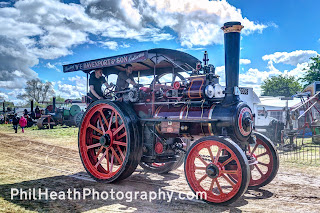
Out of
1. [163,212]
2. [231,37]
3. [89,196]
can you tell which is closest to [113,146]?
[89,196]

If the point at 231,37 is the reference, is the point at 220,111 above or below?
below

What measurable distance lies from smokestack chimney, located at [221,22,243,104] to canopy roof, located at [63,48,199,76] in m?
0.97

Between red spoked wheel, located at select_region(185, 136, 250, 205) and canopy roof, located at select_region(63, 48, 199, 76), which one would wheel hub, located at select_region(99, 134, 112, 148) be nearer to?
canopy roof, located at select_region(63, 48, 199, 76)

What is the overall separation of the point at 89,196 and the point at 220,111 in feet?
8.35

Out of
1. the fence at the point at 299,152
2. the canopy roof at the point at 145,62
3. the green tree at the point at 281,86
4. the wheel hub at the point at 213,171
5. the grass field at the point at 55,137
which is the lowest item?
the fence at the point at 299,152

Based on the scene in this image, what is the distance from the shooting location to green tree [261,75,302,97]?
49.0 metres

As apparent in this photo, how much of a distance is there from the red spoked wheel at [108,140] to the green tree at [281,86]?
47168 millimetres

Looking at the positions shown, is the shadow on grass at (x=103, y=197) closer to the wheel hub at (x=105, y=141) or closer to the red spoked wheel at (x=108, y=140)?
the red spoked wheel at (x=108, y=140)

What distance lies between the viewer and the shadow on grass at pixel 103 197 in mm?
4184

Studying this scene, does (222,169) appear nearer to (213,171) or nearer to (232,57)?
(213,171)

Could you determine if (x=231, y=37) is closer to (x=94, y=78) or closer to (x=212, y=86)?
(x=212, y=86)

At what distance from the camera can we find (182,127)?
17.0 ft

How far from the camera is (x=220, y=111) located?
4.85m

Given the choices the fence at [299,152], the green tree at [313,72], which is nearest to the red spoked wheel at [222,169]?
the fence at [299,152]
